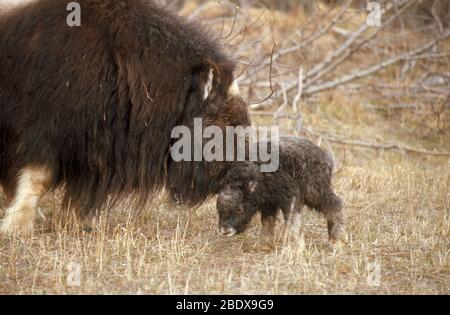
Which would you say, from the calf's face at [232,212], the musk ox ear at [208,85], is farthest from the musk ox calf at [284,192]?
the musk ox ear at [208,85]

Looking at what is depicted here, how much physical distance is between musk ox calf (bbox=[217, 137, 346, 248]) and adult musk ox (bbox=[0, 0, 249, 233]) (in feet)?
0.81

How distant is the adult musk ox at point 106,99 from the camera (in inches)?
163

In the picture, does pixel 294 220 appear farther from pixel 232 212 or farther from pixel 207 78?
pixel 207 78

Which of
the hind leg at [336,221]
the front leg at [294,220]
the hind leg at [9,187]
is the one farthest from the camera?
the hind leg at [9,187]

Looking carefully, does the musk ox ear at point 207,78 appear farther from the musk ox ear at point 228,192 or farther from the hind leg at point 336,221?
the hind leg at point 336,221

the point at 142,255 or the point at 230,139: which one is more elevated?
the point at 230,139

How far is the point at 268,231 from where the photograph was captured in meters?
4.08

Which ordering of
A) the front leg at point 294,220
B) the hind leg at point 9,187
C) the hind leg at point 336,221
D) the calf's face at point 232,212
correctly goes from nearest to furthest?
the calf's face at point 232,212 < the front leg at point 294,220 < the hind leg at point 336,221 < the hind leg at point 9,187

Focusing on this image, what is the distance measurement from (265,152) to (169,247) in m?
0.78

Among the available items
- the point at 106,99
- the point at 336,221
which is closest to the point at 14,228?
the point at 106,99

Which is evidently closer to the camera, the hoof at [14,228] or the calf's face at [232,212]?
the calf's face at [232,212]

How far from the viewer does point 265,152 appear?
4.05 m
